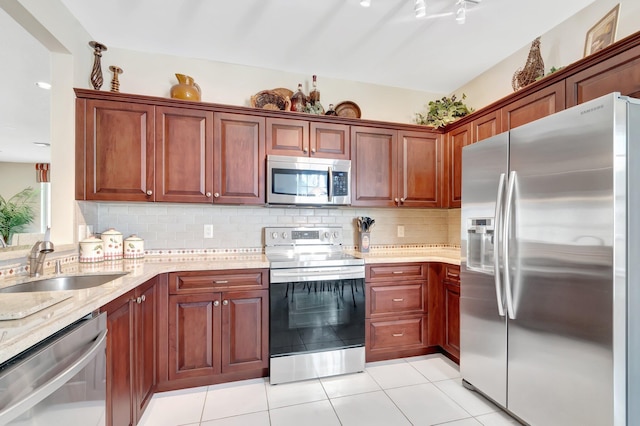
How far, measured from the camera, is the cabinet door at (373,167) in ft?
8.79

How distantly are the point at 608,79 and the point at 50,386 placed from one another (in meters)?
2.78

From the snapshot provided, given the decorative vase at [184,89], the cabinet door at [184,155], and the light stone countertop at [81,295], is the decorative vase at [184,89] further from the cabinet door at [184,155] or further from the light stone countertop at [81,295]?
the light stone countertop at [81,295]

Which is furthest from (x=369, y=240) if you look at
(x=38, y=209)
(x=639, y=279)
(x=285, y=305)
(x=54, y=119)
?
(x=38, y=209)

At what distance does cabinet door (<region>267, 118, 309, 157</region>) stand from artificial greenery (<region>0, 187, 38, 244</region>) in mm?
1870

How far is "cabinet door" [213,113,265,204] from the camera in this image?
2.37 meters

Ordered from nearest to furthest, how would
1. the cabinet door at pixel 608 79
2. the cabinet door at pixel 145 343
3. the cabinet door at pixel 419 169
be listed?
the cabinet door at pixel 608 79 → the cabinet door at pixel 145 343 → the cabinet door at pixel 419 169

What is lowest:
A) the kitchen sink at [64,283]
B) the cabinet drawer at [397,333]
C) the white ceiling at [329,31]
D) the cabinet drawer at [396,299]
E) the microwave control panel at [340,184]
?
the cabinet drawer at [397,333]

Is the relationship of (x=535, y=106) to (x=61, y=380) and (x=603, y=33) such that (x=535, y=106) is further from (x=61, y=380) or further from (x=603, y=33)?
(x=61, y=380)

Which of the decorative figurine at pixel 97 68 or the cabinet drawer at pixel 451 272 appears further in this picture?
the cabinet drawer at pixel 451 272

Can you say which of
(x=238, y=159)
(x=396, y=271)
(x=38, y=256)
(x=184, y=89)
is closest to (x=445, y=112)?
(x=396, y=271)

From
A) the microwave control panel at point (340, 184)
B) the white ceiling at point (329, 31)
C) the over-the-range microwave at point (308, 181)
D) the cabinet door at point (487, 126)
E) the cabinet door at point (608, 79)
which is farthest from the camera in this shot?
the microwave control panel at point (340, 184)

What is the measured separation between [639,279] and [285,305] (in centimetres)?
193

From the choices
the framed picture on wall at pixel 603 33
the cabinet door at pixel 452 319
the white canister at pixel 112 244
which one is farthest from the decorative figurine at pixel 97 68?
the framed picture on wall at pixel 603 33

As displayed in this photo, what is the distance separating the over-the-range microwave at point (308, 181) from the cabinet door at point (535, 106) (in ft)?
4.23
